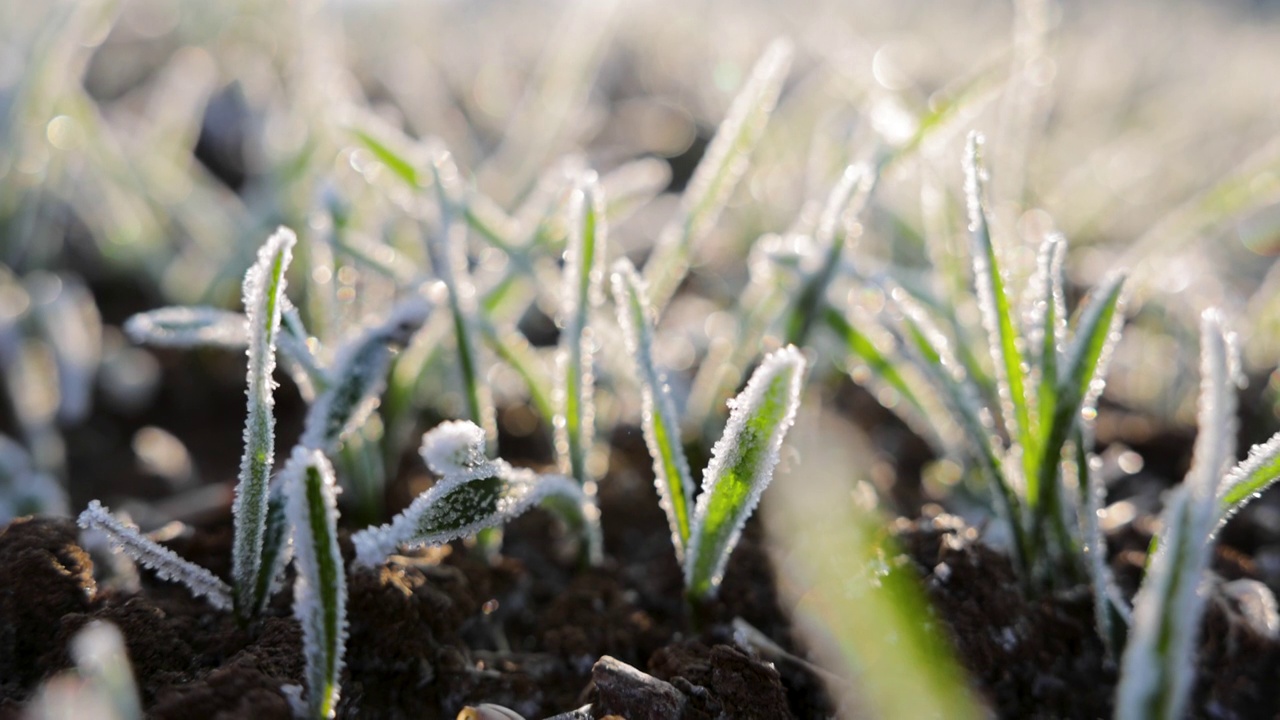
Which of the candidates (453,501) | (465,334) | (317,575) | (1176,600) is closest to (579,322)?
(465,334)

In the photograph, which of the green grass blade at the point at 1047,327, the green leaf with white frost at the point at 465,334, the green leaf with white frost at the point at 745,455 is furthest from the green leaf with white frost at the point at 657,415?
the green grass blade at the point at 1047,327

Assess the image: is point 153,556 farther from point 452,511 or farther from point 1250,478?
point 1250,478

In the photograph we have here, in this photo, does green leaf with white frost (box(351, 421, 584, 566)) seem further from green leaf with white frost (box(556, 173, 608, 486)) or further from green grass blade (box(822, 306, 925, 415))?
green grass blade (box(822, 306, 925, 415))

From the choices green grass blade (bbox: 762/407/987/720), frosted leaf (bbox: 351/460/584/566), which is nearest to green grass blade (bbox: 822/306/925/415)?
green grass blade (bbox: 762/407/987/720)

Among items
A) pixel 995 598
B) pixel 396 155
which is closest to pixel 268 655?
pixel 995 598

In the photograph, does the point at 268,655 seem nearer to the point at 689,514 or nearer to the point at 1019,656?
the point at 689,514

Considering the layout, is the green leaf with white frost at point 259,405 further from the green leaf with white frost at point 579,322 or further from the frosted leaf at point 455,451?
the green leaf with white frost at point 579,322
